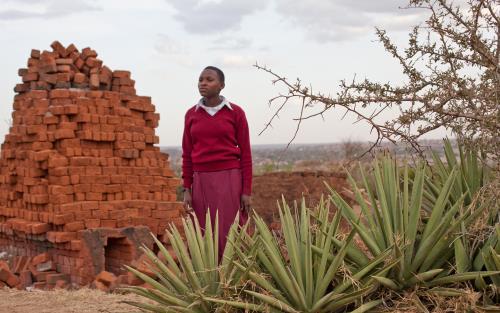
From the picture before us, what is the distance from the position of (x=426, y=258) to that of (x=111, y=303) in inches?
157

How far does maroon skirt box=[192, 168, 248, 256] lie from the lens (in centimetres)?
603

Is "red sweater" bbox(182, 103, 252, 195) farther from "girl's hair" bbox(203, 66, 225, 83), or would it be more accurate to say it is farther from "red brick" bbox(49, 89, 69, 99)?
"red brick" bbox(49, 89, 69, 99)

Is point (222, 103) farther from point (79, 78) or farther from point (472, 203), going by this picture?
point (79, 78)

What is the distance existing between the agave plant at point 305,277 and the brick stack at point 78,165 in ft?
19.8

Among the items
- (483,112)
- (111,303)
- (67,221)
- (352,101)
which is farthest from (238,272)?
(67,221)

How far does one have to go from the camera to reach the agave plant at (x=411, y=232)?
3.71 m

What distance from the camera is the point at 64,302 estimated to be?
23.6 ft

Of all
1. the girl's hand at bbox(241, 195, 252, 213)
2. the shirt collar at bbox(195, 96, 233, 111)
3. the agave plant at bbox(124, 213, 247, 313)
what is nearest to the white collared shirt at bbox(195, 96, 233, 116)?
the shirt collar at bbox(195, 96, 233, 111)

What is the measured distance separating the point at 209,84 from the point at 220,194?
0.93 meters

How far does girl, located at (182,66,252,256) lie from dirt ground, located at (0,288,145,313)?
1.24 meters

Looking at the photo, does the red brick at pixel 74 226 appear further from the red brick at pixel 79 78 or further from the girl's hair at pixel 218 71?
the girl's hair at pixel 218 71

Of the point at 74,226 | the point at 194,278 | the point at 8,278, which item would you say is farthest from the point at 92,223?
the point at 194,278

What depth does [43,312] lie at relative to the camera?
666 centimetres

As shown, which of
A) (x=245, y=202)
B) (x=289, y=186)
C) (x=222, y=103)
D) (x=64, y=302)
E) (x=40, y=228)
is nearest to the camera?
(x=222, y=103)
